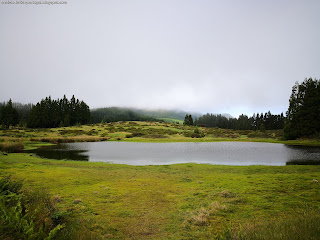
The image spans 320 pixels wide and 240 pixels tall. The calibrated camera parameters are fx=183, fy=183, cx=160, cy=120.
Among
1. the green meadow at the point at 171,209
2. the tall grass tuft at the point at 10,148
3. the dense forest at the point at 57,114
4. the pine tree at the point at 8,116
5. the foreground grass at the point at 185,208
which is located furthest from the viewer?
the dense forest at the point at 57,114

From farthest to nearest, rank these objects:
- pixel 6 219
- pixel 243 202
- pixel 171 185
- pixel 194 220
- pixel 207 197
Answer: pixel 171 185, pixel 207 197, pixel 243 202, pixel 194 220, pixel 6 219

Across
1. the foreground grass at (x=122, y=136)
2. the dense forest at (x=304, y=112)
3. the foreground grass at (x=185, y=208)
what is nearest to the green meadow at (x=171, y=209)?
the foreground grass at (x=185, y=208)

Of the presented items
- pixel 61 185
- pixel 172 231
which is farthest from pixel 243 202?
pixel 61 185

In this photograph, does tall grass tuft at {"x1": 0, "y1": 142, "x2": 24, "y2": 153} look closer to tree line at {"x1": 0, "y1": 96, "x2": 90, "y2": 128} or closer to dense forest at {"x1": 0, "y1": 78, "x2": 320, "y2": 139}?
dense forest at {"x1": 0, "y1": 78, "x2": 320, "y2": 139}

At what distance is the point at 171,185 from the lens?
512 inches

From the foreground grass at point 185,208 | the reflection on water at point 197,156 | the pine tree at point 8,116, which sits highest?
the pine tree at point 8,116

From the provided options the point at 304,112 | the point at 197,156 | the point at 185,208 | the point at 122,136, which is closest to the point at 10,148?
the point at 197,156

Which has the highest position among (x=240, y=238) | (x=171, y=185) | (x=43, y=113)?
(x=43, y=113)

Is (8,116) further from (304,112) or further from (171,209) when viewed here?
(304,112)

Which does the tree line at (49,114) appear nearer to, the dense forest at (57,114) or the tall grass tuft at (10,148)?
the dense forest at (57,114)

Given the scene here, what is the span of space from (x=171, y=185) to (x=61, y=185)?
288 inches

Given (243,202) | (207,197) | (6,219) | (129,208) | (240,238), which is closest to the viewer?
(6,219)

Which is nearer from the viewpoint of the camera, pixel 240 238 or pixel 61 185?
pixel 240 238

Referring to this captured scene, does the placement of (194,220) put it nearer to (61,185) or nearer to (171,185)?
(171,185)
